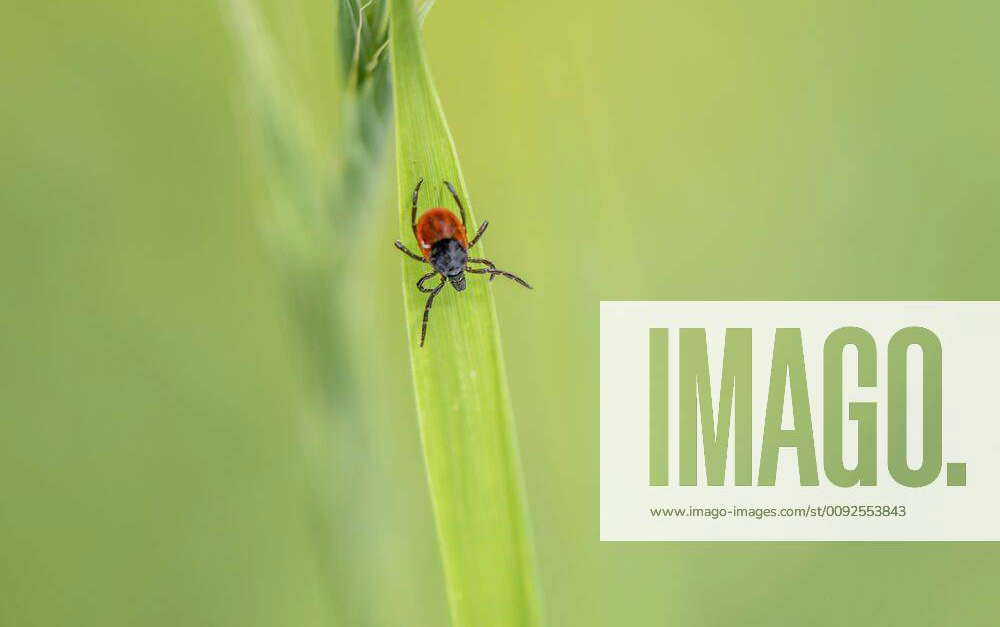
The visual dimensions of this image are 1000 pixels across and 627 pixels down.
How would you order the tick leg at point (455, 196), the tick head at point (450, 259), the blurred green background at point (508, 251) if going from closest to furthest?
1. the tick leg at point (455, 196)
2. the tick head at point (450, 259)
3. the blurred green background at point (508, 251)

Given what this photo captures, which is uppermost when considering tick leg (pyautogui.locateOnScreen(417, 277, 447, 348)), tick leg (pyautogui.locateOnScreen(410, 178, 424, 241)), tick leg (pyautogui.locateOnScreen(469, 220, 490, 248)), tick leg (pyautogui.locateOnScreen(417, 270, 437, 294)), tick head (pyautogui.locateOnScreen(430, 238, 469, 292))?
tick leg (pyautogui.locateOnScreen(410, 178, 424, 241))

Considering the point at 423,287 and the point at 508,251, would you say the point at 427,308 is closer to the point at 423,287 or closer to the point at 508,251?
the point at 423,287

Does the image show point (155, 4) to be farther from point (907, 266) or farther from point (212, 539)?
point (907, 266)

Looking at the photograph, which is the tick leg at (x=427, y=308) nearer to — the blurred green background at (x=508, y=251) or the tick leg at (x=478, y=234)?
the tick leg at (x=478, y=234)

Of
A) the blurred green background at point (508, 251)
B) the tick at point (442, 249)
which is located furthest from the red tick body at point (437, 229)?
the blurred green background at point (508, 251)

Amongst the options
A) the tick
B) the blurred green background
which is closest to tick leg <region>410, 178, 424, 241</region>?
the tick

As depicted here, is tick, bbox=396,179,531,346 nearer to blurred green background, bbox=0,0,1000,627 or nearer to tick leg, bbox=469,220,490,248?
tick leg, bbox=469,220,490,248
